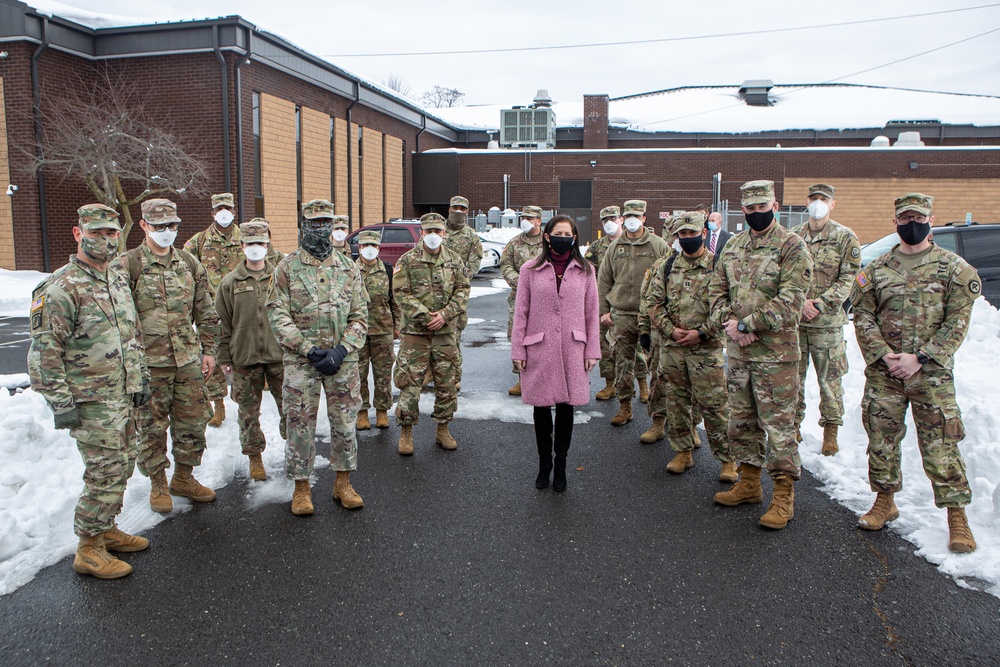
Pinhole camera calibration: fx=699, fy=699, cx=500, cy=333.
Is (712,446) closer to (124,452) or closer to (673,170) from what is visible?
(124,452)

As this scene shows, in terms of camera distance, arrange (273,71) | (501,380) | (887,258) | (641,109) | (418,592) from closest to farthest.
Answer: (418,592), (887,258), (501,380), (273,71), (641,109)

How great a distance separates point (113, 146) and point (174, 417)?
50.9 ft

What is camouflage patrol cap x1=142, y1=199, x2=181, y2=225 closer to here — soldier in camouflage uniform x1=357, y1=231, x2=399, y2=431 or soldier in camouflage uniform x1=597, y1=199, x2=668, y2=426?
soldier in camouflage uniform x1=357, y1=231, x2=399, y2=431

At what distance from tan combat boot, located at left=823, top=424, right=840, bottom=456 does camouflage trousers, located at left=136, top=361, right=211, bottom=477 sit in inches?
193

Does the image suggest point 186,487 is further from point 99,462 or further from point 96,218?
point 96,218

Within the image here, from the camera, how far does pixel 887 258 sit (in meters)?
4.52

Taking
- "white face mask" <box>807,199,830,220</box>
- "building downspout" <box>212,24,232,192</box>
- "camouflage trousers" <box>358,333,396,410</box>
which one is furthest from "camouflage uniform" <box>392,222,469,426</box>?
"building downspout" <box>212,24,232,192</box>

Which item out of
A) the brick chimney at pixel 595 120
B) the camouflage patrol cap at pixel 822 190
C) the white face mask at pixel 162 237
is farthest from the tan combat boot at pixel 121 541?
the brick chimney at pixel 595 120

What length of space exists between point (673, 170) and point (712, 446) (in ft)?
100.0

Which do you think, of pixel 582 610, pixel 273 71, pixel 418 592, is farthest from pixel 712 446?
pixel 273 71

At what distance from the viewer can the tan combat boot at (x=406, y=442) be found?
5.97 meters

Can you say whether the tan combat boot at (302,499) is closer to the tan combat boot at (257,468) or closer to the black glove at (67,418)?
the tan combat boot at (257,468)

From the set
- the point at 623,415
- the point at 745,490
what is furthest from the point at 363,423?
the point at 745,490

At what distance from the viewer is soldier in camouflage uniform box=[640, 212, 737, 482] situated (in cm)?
535
